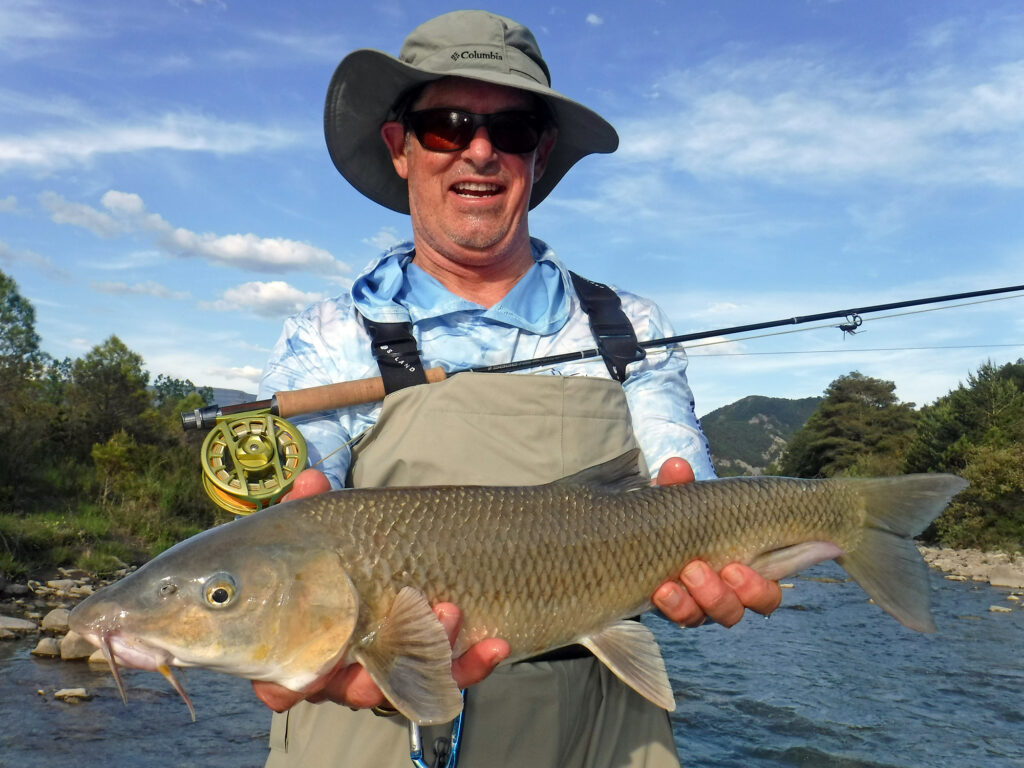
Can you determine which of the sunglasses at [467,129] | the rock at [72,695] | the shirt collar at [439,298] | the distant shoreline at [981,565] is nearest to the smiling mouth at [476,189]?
the sunglasses at [467,129]

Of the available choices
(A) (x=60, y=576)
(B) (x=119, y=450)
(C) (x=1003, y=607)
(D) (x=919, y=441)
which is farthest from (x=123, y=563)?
(D) (x=919, y=441)

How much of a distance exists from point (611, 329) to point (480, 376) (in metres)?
0.62

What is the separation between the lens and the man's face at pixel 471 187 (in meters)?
3.41

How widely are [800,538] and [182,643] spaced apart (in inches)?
81.2

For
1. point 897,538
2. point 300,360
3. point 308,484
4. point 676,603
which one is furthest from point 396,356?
point 897,538

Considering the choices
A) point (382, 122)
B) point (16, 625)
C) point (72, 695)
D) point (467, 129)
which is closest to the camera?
point (467, 129)

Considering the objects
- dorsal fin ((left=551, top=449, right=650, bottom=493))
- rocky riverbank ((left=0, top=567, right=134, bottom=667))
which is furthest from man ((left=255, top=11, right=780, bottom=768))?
rocky riverbank ((left=0, top=567, right=134, bottom=667))

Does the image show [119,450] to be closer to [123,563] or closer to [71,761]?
[123,563]

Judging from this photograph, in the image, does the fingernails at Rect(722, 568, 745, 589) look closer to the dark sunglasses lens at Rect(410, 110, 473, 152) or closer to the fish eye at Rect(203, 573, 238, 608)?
the fish eye at Rect(203, 573, 238, 608)

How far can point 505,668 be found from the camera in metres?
2.69

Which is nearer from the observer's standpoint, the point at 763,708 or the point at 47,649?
the point at 47,649

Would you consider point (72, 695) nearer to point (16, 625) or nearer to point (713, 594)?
point (16, 625)

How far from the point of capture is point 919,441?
37.1 meters

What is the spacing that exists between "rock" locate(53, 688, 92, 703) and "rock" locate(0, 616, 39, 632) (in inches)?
110
